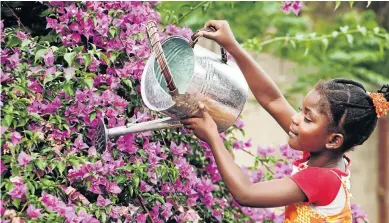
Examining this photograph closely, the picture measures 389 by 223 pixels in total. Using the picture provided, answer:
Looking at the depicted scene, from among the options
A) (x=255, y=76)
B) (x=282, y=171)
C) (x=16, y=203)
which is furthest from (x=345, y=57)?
(x=16, y=203)

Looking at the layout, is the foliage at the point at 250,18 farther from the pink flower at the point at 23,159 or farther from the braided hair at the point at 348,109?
the pink flower at the point at 23,159

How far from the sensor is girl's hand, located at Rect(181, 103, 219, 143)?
222 cm

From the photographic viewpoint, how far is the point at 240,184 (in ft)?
7.18

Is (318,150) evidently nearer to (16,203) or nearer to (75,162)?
(75,162)

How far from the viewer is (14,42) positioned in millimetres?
2479

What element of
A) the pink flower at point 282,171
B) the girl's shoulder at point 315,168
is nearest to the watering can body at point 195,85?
the girl's shoulder at point 315,168

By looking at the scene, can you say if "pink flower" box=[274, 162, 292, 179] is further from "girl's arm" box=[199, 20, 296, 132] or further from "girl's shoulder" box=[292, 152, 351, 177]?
"girl's shoulder" box=[292, 152, 351, 177]

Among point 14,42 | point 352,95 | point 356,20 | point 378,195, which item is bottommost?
point 378,195

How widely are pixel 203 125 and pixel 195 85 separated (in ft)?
Answer: 0.39

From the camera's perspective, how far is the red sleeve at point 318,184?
2260 mm

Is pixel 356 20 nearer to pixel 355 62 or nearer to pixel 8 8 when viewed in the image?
pixel 355 62

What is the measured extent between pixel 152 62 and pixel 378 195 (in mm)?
4345

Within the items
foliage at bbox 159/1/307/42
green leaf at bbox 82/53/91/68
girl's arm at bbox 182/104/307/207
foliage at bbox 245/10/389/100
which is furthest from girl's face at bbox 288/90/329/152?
foliage at bbox 245/10/389/100

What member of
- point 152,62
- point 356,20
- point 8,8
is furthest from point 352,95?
point 356,20
